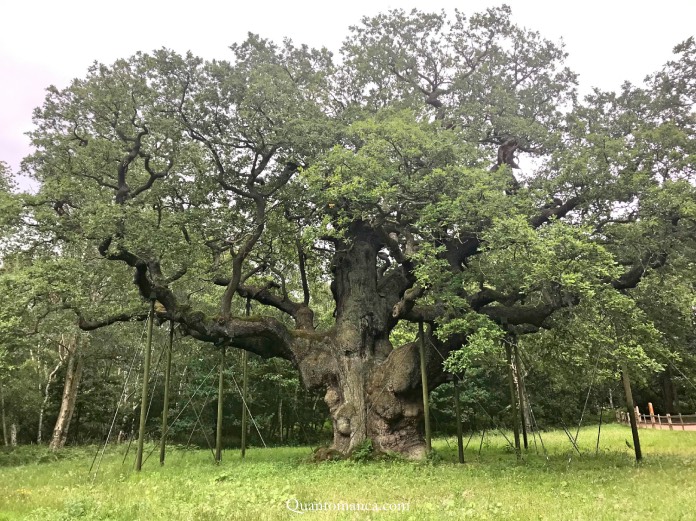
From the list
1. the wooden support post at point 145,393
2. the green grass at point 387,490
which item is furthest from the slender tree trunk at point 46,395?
the wooden support post at point 145,393

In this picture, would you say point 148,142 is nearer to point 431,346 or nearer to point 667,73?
point 431,346

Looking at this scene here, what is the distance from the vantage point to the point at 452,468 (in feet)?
37.3

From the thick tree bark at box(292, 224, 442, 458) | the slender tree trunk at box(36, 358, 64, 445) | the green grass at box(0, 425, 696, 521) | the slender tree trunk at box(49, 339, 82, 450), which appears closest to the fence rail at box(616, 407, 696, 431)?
the green grass at box(0, 425, 696, 521)

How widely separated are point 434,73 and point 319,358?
34.1 feet

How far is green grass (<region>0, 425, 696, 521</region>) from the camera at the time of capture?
6.38 meters

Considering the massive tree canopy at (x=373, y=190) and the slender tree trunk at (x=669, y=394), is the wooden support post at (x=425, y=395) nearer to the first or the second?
the massive tree canopy at (x=373, y=190)

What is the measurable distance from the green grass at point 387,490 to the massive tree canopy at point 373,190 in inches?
115

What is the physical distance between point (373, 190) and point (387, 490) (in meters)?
6.35

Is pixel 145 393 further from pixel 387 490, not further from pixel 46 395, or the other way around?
pixel 46 395

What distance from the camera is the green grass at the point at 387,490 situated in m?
6.38

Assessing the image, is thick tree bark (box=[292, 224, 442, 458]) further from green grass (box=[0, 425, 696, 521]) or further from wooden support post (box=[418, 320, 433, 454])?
green grass (box=[0, 425, 696, 521])

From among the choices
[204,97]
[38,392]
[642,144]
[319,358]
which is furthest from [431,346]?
[38,392]

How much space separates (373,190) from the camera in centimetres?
1126

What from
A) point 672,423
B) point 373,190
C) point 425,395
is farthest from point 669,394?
point 373,190
